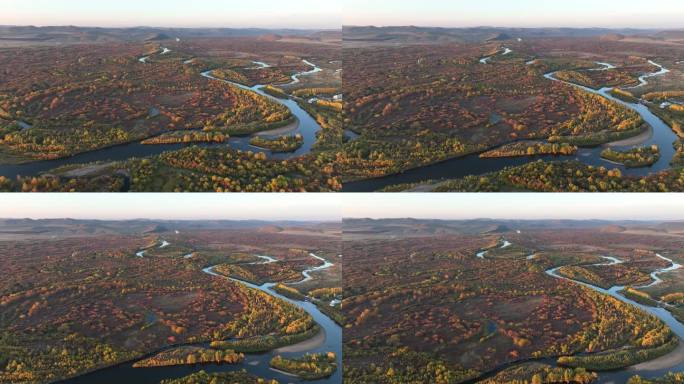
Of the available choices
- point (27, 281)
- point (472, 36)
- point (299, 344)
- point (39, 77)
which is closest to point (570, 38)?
point (472, 36)

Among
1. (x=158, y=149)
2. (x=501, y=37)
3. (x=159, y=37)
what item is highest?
(x=501, y=37)

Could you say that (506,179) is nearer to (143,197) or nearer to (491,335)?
(491,335)

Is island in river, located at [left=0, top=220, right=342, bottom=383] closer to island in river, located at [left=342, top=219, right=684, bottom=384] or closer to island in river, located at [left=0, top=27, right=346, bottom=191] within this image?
island in river, located at [left=342, top=219, right=684, bottom=384]

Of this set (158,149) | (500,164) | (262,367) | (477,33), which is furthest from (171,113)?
(477,33)

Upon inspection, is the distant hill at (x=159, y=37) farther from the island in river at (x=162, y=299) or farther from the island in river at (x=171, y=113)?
the island in river at (x=162, y=299)

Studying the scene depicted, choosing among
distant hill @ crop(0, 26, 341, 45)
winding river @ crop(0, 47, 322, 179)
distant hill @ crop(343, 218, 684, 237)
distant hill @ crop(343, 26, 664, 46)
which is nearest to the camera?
winding river @ crop(0, 47, 322, 179)

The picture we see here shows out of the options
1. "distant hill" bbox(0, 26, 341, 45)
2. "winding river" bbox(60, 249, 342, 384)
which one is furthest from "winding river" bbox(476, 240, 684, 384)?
"distant hill" bbox(0, 26, 341, 45)

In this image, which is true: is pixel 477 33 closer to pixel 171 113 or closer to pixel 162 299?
pixel 171 113

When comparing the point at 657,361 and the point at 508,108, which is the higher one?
the point at 508,108
